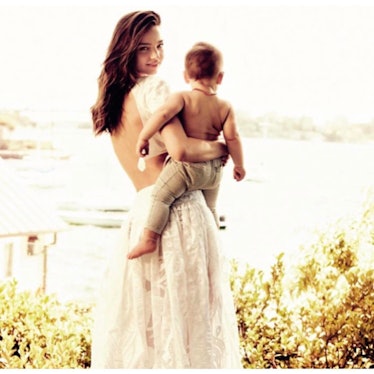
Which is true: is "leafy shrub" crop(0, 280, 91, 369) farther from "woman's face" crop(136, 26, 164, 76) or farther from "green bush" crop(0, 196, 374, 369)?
"woman's face" crop(136, 26, 164, 76)

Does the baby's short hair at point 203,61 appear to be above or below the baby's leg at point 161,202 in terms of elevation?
above

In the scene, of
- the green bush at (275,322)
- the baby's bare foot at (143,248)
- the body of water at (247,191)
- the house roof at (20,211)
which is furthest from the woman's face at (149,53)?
the green bush at (275,322)

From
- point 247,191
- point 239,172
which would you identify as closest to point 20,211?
point 247,191

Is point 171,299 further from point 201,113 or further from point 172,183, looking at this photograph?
point 201,113

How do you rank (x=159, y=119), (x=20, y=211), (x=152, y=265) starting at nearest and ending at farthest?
(x=159, y=119) → (x=152, y=265) → (x=20, y=211)

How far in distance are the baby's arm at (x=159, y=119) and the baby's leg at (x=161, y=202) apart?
0.09 m

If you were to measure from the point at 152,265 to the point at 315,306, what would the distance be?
46.9 inches

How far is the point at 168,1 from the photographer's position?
2.70m

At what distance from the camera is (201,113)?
201cm

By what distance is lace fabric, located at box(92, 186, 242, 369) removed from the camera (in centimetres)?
202

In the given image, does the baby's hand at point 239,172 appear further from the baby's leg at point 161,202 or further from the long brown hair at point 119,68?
the long brown hair at point 119,68

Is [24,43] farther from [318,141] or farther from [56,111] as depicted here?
[318,141]

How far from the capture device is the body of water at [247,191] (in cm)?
303

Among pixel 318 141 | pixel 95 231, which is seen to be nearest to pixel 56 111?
pixel 95 231
